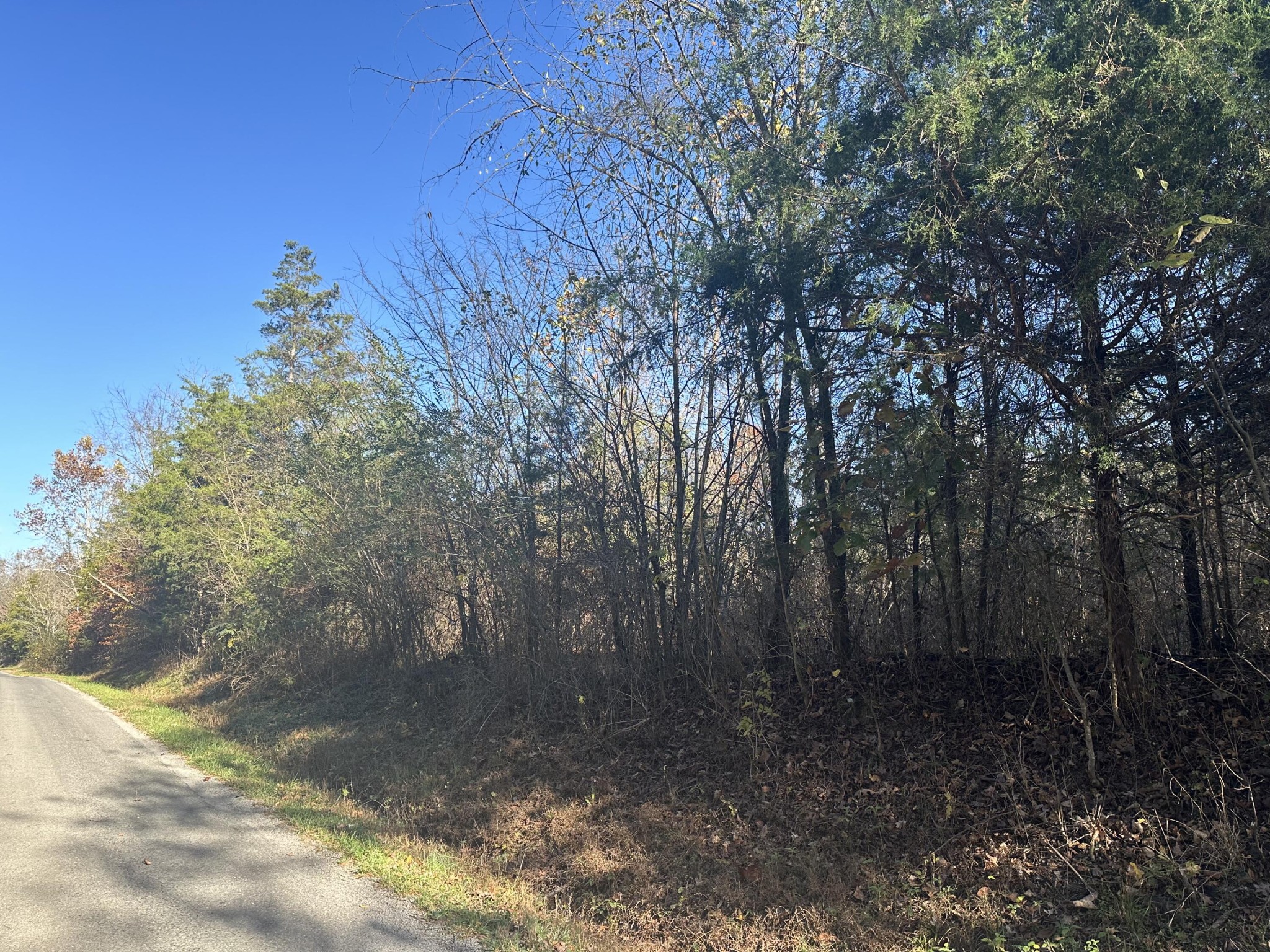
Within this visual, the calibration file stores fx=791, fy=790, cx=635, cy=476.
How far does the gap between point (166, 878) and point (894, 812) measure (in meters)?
5.43

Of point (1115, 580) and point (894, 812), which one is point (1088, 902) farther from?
point (1115, 580)

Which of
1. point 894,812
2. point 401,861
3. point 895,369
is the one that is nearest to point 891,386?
point 895,369

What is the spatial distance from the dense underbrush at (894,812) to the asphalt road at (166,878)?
4.40 feet

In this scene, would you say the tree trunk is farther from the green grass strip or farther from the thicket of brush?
the green grass strip

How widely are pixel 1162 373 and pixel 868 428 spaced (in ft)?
7.25

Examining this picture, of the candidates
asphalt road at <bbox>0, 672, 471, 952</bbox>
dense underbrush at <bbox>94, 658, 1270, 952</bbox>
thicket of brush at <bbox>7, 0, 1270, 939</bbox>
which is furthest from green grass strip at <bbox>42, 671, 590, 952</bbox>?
thicket of brush at <bbox>7, 0, 1270, 939</bbox>

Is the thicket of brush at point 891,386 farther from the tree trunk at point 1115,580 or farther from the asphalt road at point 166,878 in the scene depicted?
the asphalt road at point 166,878

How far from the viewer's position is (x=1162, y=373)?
5.79 metres

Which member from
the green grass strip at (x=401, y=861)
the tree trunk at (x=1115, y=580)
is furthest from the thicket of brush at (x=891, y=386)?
the green grass strip at (x=401, y=861)

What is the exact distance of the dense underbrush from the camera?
15.8ft

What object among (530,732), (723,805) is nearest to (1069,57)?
(723,805)

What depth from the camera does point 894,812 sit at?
6.12 m

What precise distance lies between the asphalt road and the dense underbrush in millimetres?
1341

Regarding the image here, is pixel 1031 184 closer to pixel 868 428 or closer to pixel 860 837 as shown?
pixel 868 428
